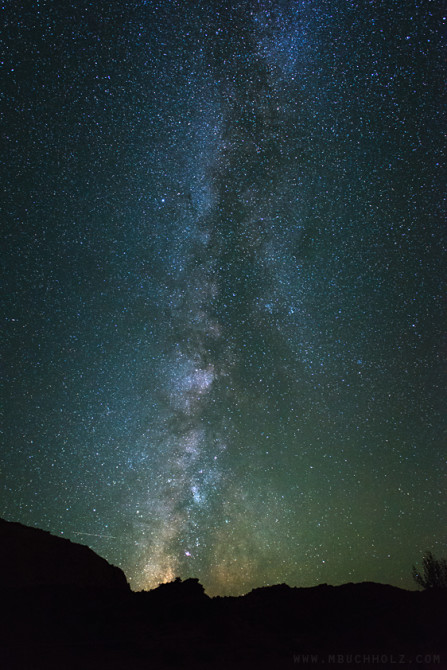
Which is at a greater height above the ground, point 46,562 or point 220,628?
point 46,562

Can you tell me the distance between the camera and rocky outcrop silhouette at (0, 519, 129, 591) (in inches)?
818

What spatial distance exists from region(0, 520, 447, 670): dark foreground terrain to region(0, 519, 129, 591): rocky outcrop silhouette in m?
5.99

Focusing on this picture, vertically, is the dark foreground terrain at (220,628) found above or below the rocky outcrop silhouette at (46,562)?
below

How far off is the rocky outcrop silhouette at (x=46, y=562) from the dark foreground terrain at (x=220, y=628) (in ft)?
19.7

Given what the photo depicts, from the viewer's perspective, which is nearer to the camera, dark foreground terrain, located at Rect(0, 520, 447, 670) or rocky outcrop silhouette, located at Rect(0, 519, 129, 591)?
dark foreground terrain, located at Rect(0, 520, 447, 670)

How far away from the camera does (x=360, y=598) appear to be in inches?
567

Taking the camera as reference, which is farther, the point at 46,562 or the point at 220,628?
the point at 46,562

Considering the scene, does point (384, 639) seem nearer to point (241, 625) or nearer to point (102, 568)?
point (241, 625)

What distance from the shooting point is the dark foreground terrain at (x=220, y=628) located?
33.1 feet

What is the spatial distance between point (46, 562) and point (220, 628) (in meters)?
14.3

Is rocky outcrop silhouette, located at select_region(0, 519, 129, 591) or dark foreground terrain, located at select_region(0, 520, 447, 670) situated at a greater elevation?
rocky outcrop silhouette, located at select_region(0, 519, 129, 591)

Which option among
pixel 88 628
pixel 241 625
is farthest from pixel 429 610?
pixel 88 628

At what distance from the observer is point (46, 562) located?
22266 mm

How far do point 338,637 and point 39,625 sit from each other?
31.3 feet
